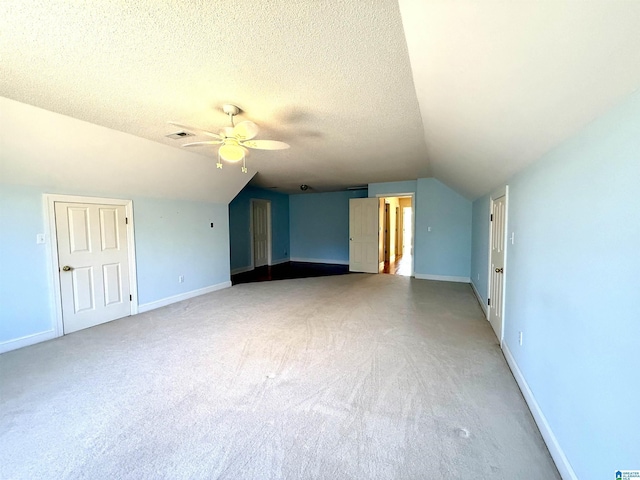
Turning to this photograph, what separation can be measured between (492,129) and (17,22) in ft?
9.81

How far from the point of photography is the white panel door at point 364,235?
700 cm

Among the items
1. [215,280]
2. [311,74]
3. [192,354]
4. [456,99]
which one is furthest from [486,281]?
[215,280]

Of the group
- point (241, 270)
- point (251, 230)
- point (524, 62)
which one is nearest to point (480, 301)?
point (524, 62)

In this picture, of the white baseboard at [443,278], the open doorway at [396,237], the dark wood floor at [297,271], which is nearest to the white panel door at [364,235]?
the open doorway at [396,237]

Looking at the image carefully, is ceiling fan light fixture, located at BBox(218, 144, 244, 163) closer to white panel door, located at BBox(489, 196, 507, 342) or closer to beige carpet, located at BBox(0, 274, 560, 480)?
beige carpet, located at BBox(0, 274, 560, 480)

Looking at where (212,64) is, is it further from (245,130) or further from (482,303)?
(482,303)

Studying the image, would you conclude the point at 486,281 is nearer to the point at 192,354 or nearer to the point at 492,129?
the point at 492,129

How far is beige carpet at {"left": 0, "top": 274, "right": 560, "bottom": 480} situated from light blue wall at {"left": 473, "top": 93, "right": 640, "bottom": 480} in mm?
417

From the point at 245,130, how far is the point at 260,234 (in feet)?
19.9

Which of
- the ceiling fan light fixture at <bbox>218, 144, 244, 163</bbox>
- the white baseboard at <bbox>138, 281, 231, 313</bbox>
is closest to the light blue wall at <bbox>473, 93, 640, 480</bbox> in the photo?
the ceiling fan light fixture at <bbox>218, 144, 244, 163</bbox>

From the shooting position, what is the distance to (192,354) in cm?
282

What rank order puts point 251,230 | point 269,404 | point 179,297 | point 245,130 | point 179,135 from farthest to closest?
point 251,230 < point 179,297 < point 179,135 < point 245,130 < point 269,404

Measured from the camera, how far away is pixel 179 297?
4801mm

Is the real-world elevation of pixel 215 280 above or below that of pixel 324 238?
below
